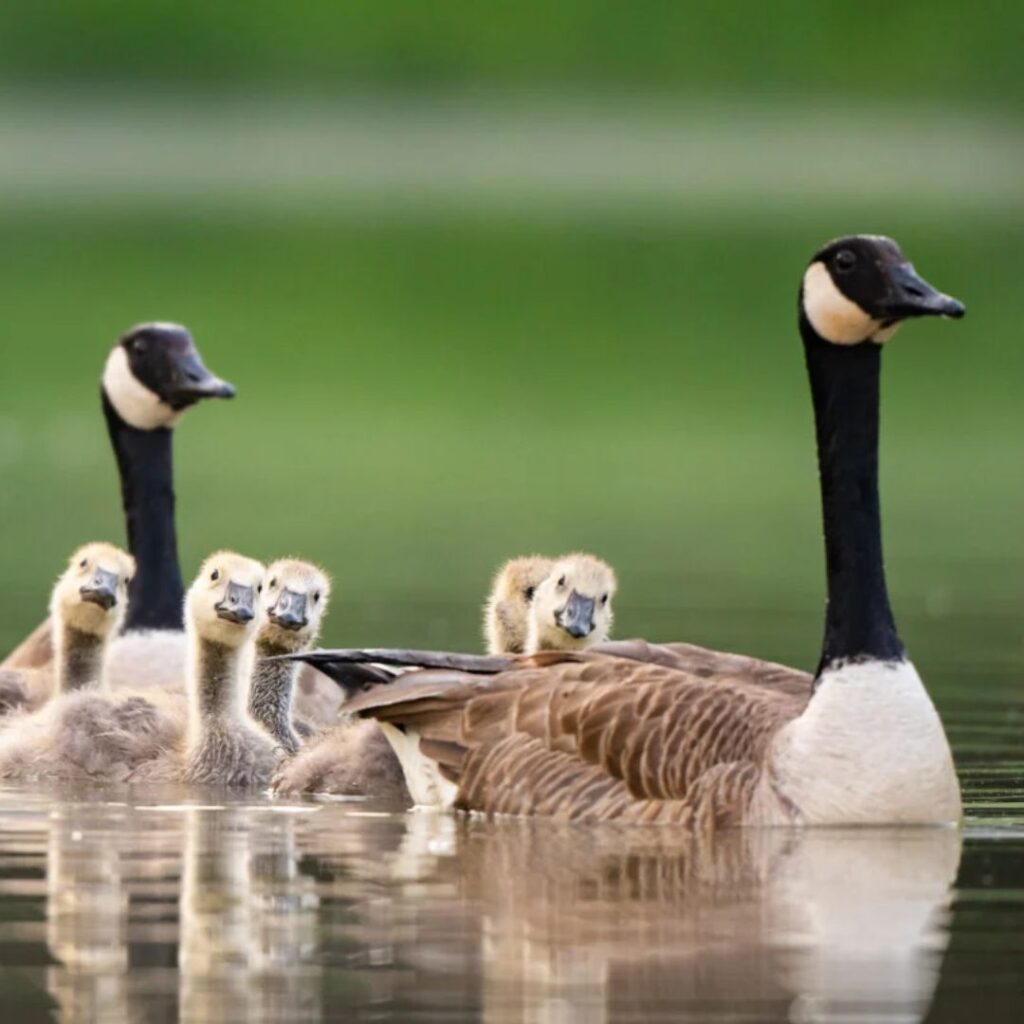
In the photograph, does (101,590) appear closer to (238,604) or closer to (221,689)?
(221,689)

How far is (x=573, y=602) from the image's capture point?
14055 mm

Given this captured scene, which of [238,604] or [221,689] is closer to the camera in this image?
[238,604]

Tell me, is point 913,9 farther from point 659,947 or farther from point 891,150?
point 659,947

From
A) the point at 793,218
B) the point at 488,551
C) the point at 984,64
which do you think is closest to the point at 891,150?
the point at 984,64

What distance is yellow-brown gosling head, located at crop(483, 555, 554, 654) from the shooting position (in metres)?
15.5

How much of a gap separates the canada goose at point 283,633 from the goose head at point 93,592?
723mm

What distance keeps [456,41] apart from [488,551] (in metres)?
67.4

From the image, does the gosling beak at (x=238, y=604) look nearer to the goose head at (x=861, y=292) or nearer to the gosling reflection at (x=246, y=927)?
the gosling reflection at (x=246, y=927)

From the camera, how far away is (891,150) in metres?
85.8

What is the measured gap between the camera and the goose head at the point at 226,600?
14.4 metres

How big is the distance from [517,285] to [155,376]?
4976 cm

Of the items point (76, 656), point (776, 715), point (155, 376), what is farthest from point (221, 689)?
point (155, 376)

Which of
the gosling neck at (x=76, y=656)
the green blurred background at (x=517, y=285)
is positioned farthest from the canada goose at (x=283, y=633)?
the green blurred background at (x=517, y=285)

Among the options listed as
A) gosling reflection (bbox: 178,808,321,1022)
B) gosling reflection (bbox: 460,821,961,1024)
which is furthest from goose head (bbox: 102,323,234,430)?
gosling reflection (bbox: 460,821,961,1024)
